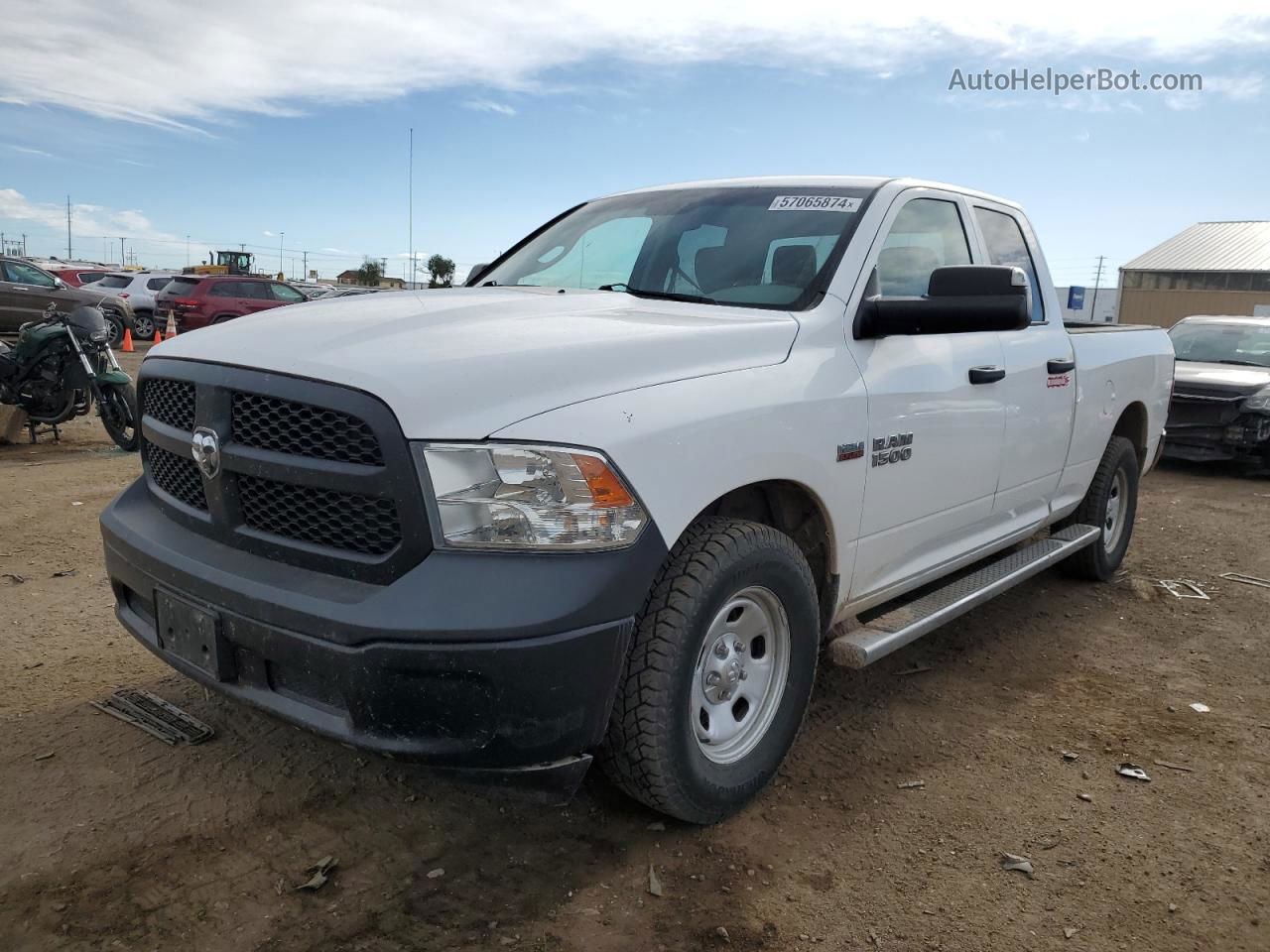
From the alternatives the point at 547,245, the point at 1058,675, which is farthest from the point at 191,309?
the point at 1058,675

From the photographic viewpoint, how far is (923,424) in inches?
128

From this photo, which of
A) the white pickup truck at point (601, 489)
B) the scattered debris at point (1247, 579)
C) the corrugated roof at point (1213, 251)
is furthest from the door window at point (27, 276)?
the corrugated roof at point (1213, 251)

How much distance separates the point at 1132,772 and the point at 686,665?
180 centimetres

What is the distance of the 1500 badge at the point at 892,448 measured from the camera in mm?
3053

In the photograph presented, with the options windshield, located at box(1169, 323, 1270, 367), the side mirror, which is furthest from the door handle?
windshield, located at box(1169, 323, 1270, 367)

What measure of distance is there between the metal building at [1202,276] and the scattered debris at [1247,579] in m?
43.9

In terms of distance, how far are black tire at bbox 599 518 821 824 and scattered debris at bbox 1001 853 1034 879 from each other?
0.69 m

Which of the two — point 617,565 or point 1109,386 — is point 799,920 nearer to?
point 617,565

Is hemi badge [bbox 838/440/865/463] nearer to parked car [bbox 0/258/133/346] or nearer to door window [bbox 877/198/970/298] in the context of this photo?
door window [bbox 877/198/970/298]

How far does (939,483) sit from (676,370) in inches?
53.3

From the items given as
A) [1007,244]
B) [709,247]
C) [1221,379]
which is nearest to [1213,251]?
[1221,379]

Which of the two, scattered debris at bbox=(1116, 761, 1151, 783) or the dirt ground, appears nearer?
the dirt ground

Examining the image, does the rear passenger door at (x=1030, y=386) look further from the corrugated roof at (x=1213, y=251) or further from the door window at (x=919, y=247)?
the corrugated roof at (x=1213, y=251)

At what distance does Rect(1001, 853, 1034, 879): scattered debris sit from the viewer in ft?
8.65
